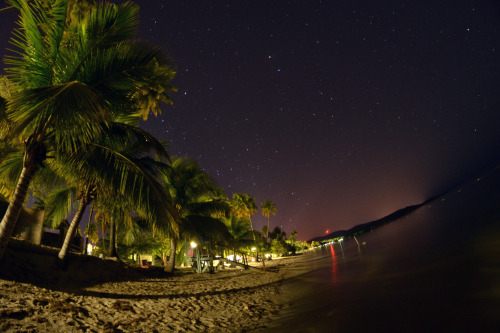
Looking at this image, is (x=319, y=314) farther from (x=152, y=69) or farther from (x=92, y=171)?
(x=152, y=69)

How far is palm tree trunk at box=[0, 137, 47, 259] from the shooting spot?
5.32 metres

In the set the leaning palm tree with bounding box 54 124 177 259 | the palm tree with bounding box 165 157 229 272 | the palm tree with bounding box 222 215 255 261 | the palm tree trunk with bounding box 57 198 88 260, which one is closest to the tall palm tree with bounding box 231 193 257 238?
the palm tree with bounding box 222 215 255 261

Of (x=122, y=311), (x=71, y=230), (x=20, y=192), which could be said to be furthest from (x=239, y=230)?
(x=20, y=192)

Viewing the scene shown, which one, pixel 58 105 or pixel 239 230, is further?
pixel 239 230

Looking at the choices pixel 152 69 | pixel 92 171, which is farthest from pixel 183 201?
pixel 152 69

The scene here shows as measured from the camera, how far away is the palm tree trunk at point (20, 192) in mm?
5316

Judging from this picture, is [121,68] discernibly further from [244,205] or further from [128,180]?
[244,205]

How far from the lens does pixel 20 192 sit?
5.43m

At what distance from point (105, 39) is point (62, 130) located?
235 cm

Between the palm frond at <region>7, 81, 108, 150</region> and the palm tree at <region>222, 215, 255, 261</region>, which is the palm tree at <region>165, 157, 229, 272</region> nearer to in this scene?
the palm frond at <region>7, 81, 108, 150</region>

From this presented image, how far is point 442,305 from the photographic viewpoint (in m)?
5.38

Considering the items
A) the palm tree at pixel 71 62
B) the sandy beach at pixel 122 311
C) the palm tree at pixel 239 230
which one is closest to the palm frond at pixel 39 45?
the palm tree at pixel 71 62

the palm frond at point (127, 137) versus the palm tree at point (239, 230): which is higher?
the palm frond at point (127, 137)

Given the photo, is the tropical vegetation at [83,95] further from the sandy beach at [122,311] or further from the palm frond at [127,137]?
the sandy beach at [122,311]
